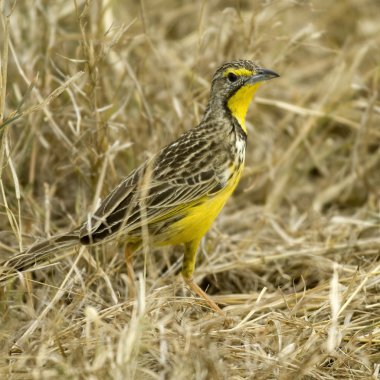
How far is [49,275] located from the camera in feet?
16.8

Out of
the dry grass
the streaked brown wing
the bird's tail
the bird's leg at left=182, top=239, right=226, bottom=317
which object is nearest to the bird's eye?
the streaked brown wing

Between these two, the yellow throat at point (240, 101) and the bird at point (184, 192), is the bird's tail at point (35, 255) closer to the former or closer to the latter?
the bird at point (184, 192)

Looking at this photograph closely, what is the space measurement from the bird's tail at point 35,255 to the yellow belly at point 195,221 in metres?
0.53

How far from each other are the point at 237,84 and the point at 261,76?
0.15 metres

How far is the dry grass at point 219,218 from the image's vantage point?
12.9 ft

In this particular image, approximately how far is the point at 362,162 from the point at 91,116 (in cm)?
247

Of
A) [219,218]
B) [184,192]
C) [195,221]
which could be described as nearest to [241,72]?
Result: [184,192]

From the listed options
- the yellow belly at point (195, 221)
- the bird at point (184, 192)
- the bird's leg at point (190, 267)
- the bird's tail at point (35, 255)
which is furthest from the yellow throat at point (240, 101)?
the bird's tail at point (35, 255)

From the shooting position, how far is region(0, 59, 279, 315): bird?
4.53 metres

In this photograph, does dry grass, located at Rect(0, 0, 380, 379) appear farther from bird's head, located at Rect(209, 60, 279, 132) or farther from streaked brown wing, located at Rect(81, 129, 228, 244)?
bird's head, located at Rect(209, 60, 279, 132)

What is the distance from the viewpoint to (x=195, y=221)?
4715 millimetres

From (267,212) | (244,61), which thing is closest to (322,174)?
(267,212)

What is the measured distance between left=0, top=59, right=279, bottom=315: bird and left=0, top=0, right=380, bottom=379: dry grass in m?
0.20

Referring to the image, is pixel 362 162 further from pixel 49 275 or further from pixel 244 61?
pixel 49 275
